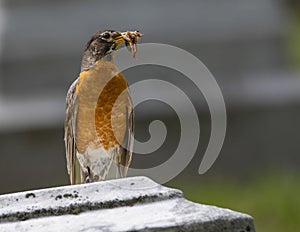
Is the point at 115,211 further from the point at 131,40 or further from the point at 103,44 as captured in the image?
the point at 103,44

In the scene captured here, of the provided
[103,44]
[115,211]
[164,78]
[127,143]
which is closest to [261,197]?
[164,78]

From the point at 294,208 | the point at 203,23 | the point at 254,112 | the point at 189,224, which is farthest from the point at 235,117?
the point at 189,224

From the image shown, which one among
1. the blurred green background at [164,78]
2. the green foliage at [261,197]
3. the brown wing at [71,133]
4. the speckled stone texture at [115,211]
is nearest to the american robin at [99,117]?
the brown wing at [71,133]

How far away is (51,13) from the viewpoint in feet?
20.8

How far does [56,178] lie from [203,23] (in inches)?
57.2

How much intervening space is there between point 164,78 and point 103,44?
3.81 metres

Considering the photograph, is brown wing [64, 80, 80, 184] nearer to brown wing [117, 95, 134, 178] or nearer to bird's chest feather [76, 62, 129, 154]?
bird's chest feather [76, 62, 129, 154]

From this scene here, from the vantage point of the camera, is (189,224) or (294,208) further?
(294,208)

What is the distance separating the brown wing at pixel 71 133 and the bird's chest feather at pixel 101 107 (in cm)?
2

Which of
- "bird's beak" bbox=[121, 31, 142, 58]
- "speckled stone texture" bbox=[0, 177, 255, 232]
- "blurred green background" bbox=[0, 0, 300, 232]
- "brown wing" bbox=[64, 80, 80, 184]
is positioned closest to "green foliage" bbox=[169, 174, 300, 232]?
"blurred green background" bbox=[0, 0, 300, 232]

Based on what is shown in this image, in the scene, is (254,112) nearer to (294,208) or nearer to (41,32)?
(294,208)

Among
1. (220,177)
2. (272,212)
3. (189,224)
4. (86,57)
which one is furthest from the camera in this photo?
(220,177)

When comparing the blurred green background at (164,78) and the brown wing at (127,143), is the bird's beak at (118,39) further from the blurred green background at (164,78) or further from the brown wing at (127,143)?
the blurred green background at (164,78)

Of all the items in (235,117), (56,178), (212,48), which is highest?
(212,48)
